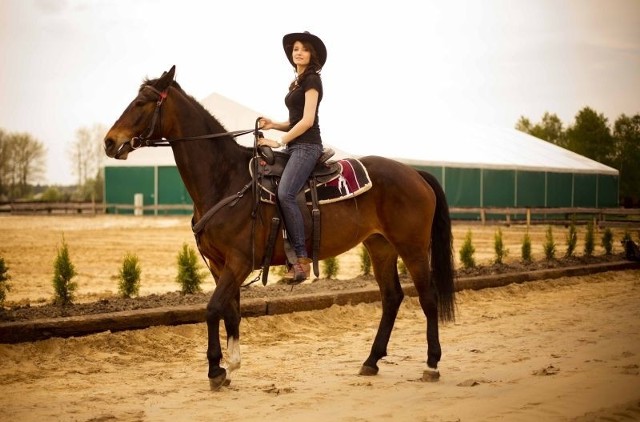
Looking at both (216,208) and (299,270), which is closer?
(216,208)

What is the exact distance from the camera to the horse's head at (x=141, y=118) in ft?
19.9

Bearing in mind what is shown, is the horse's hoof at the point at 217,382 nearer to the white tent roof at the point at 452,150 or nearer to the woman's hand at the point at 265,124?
the woman's hand at the point at 265,124

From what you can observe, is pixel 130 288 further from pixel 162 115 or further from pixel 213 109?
pixel 213 109

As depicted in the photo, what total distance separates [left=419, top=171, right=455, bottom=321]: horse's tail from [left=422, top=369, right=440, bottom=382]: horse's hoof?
0.85 meters

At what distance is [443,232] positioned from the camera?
23.4 feet

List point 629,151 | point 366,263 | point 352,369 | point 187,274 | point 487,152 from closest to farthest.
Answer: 1. point 352,369
2. point 187,274
3. point 366,263
4. point 629,151
5. point 487,152

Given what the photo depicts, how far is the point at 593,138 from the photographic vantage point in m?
44.9

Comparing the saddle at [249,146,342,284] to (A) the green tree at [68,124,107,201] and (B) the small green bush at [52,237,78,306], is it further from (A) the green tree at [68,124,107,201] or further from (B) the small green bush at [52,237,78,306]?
(A) the green tree at [68,124,107,201]

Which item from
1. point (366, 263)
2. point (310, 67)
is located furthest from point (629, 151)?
point (310, 67)

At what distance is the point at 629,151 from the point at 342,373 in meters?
26.8

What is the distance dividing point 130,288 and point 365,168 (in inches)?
152

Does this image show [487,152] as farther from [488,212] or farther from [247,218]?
[247,218]

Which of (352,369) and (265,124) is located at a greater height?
(265,124)

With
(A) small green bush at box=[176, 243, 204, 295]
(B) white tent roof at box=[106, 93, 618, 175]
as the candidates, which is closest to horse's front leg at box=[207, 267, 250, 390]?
(A) small green bush at box=[176, 243, 204, 295]
